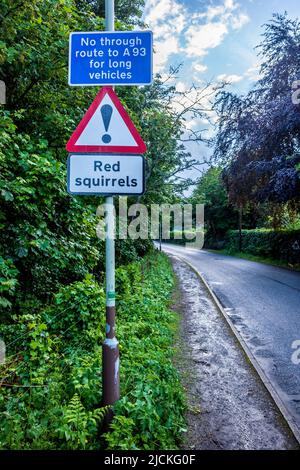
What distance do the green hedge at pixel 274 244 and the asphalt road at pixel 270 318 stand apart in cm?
532

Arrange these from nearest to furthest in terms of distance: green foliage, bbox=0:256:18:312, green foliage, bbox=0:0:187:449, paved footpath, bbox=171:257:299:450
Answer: green foliage, bbox=0:0:187:449 → paved footpath, bbox=171:257:299:450 → green foliage, bbox=0:256:18:312

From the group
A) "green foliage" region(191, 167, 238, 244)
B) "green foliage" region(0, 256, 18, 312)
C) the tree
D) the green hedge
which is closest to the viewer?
"green foliage" region(0, 256, 18, 312)

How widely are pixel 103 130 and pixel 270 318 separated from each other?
6485mm

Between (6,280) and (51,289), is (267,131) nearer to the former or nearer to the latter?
(51,289)

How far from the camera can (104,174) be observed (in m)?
2.78

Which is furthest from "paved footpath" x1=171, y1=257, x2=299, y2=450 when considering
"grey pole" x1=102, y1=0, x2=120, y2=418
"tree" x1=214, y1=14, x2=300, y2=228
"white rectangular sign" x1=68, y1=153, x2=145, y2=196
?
"tree" x1=214, y1=14, x2=300, y2=228

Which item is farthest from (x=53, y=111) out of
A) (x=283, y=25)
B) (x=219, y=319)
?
(x=283, y=25)

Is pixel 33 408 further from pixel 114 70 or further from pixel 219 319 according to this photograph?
pixel 219 319

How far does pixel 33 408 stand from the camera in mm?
3156

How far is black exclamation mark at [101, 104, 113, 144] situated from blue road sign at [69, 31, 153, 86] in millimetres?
236

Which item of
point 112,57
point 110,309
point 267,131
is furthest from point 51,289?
point 267,131

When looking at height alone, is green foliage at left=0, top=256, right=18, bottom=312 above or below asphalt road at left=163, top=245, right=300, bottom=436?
above

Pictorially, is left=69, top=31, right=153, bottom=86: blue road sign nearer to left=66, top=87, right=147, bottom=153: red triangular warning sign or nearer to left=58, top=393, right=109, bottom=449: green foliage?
left=66, top=87, right=147, bottom=153: red triangular warning sign

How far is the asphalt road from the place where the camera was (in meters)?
4.57
